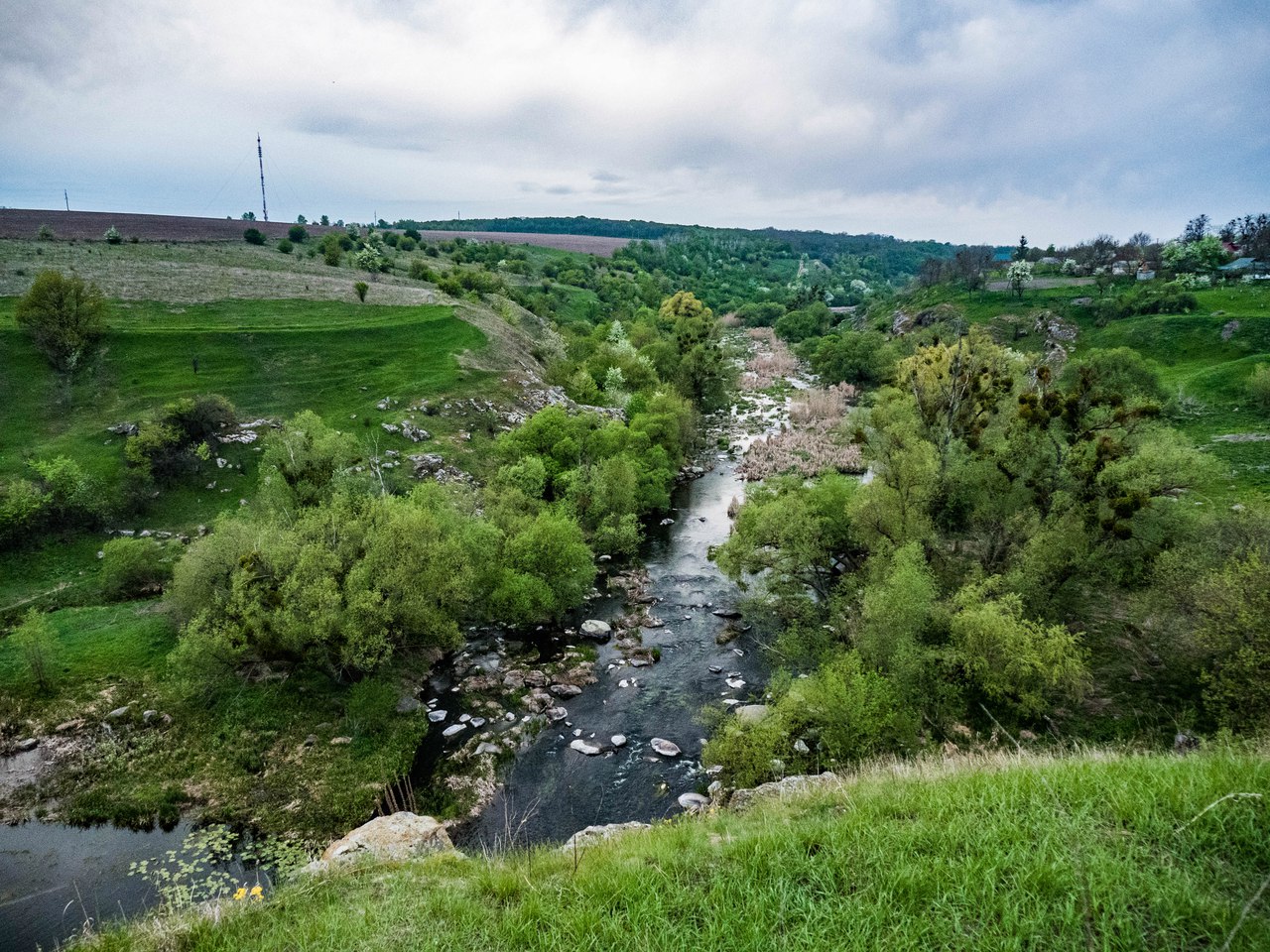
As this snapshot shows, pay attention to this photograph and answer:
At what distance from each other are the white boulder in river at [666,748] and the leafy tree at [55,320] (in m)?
49.3

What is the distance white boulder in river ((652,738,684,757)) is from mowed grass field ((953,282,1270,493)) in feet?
119

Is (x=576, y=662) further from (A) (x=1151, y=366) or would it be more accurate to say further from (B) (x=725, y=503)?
(A) (x=1151, y=366)

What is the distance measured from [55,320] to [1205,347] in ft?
350

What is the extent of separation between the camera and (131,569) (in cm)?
2994

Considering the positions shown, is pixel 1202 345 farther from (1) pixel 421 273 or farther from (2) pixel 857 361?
(1) pixel 421 273

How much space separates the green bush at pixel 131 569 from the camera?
29.7 m

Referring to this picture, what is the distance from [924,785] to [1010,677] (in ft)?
→ 44.6

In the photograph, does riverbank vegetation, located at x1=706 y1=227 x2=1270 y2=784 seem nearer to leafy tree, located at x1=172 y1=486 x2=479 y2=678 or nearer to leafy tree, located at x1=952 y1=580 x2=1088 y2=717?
leafy tree, located at x1=952 y1=580 x2=1088 y2=717

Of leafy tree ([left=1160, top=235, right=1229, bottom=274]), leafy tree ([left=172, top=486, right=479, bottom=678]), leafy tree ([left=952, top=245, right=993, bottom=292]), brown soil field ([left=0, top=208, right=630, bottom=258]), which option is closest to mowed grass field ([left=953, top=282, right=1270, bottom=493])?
leafy tree ([left=952, top=245, right=993, bottom=292])

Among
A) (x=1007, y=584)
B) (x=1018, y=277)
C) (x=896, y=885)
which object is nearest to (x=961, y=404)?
(x=1007, y=584)

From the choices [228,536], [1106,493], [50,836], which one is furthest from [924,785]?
[228,536]

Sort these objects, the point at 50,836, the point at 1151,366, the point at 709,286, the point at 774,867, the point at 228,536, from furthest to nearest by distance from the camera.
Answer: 1. the point at 709,286
2. the point at 1151,366
3. the point at 228,536
4. the point at 50,836
5. the point at 774,867

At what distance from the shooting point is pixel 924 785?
8.98 metres

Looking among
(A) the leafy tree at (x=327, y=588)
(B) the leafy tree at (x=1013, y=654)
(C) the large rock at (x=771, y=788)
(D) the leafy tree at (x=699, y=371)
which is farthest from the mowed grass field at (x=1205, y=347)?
(A) the leafy tree at (x=327, y=588)
